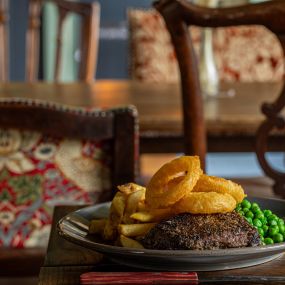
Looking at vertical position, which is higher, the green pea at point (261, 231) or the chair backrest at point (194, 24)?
the chair backrest at point (194, 24)

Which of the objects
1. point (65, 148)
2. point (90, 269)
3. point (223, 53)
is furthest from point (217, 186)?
point (223, 53)

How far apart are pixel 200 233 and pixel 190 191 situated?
2.1 inches

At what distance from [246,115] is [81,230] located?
3.80 ft

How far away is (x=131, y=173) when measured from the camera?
4.18 feet

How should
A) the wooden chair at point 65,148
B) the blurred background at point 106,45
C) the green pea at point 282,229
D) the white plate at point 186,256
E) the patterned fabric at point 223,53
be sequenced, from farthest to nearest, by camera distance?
1. the blurred background at point 106,45
2. the patterned fabric at point 223,53
3. the wooden chair at point 65,148
4. the green pea at point 282,229
5. the white plate at point 186,256

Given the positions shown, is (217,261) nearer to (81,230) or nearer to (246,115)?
(81,230)

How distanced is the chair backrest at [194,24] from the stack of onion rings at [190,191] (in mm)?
540

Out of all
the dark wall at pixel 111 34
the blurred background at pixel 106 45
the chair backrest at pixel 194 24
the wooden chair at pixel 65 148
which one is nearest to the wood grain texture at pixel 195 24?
the chair backrest at pixel 194 24

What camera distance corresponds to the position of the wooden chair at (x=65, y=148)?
119 centimetres

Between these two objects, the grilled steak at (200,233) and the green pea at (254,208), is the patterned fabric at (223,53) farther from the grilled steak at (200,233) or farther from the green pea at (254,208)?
the grilled steak at (200,233)

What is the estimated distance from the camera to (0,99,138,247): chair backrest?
3.92 ft

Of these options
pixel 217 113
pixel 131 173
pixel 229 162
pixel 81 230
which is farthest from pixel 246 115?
pixel 229 162

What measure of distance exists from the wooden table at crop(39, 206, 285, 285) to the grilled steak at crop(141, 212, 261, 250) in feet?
0.08

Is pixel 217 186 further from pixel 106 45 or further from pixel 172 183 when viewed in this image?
pixel 106 45
